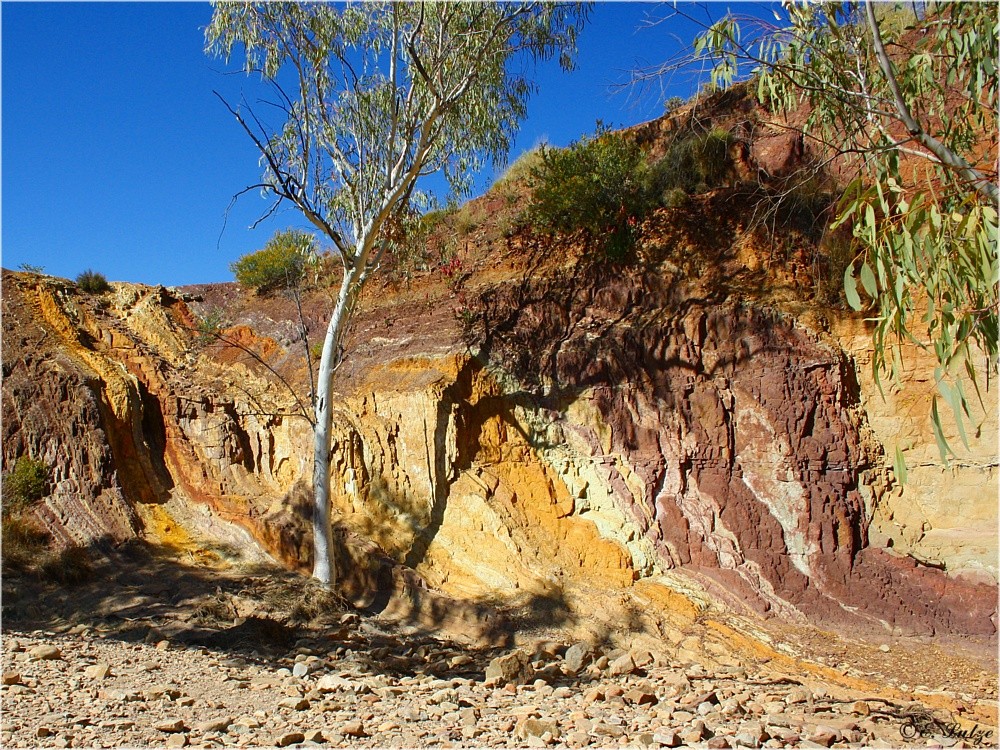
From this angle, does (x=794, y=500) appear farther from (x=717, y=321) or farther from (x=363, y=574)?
(x=363, y=574)

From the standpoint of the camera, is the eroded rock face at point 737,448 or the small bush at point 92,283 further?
the small bush at point 92,283

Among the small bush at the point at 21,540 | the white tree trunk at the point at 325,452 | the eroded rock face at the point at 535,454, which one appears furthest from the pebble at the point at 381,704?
the small bush at the point at 21,540

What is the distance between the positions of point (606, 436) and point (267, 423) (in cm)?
556

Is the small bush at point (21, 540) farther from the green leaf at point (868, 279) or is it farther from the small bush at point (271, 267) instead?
the green leaf at point (868, 279)

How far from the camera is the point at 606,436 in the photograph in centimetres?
1113

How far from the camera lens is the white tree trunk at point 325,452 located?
33.0ft

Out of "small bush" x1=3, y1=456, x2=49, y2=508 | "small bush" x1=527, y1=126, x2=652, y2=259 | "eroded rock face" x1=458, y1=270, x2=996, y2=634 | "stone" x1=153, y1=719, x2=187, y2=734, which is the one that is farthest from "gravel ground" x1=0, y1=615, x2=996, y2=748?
"small bush" x1=527, y1=126, x2=652, y2=259

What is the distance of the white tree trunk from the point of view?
10070 mm

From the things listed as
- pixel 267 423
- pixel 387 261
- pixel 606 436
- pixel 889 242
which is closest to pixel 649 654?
pixel 606 436

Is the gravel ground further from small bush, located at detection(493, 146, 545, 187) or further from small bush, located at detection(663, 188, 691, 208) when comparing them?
small bush, located at detection(493, 146, 545, 187)

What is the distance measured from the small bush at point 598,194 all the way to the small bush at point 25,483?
8.87 metres

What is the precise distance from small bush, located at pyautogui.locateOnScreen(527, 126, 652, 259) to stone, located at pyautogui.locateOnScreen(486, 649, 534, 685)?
279 inches

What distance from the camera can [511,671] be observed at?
7.51 m

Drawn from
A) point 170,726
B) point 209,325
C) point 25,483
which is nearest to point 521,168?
point 209,325
